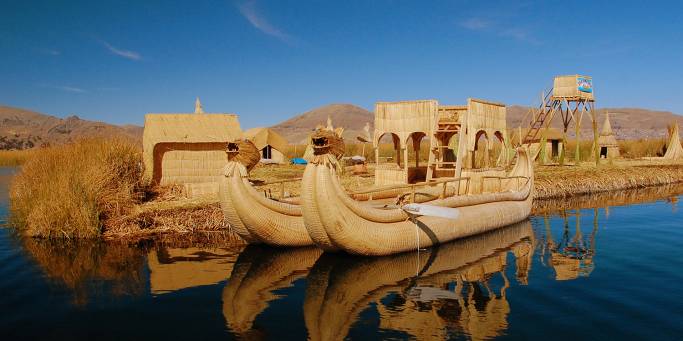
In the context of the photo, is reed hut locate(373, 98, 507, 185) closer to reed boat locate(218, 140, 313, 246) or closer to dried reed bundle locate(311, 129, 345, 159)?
reed boat locate(218, 140, 313, 246)

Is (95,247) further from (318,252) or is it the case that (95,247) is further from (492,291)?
(492,291)

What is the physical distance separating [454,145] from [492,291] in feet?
48.8

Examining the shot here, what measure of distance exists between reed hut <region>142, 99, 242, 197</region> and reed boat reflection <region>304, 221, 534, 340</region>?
9042 millimetres

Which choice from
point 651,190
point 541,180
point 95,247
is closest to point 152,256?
point 95,247

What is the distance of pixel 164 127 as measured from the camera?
18578mm

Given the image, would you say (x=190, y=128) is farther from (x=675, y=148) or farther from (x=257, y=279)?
(x=675, y=148)

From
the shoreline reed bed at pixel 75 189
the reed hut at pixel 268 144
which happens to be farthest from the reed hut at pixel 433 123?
the reed hut at pixel 268 144

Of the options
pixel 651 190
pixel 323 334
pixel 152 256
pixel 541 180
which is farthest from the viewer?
pixel 651 190

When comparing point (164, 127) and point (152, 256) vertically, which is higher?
point (164, 127)

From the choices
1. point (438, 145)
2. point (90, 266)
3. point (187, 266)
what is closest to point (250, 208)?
point (187, 266)

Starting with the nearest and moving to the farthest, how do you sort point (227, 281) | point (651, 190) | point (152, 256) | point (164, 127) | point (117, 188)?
point (227, 281)
point (152, 256)
point (117, 188)
point (164, 127)
point (651, 190)

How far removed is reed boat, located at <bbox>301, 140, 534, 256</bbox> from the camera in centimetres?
905

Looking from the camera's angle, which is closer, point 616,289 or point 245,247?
point 616,289

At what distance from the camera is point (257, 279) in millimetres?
9234
